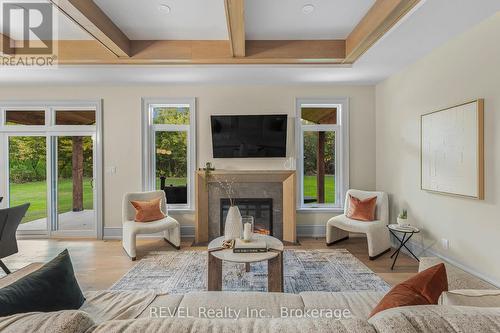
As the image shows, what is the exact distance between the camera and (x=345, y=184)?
15.0 feet

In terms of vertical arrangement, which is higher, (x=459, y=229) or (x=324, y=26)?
(x=324, y=26)

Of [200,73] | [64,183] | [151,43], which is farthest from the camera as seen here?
[64,183]

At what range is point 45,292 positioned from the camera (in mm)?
1197

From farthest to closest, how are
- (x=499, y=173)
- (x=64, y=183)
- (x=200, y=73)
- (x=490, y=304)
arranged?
(x=64, y=183), (x=200, y=73), (x=499, y=173), (x=490, y=304)

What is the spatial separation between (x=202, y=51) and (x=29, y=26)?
1.92m

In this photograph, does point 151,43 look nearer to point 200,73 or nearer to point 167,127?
point 200,73

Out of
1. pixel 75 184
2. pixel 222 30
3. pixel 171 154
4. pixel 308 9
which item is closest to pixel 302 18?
pixel 308 9

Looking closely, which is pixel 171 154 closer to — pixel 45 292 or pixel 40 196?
pixel 40 196

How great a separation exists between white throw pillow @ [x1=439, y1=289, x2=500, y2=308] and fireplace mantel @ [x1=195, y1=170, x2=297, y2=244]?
9.86 ft

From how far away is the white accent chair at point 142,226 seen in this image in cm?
357

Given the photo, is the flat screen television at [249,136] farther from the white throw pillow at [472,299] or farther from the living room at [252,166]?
the white throw pillow at [472,299]

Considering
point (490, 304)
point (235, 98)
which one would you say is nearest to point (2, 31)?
point (235, 98)

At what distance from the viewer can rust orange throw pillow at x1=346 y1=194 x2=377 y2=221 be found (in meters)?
3.83

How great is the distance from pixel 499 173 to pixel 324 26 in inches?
89.0
